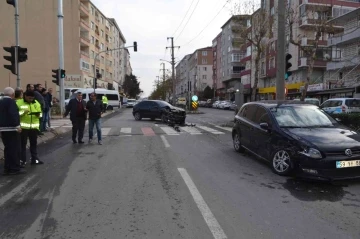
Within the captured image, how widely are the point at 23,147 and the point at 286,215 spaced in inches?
241

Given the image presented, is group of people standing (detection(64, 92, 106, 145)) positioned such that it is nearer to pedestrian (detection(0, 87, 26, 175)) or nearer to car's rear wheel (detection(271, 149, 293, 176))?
pedestrian (detection(0, 87, 26, 175))

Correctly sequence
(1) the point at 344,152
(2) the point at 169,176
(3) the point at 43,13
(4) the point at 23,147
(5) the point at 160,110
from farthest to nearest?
1. (3) the point at 43,13
2. (5) the point at 160,110
3. (4) the point at 23,147
4. (2) the point at 169,176
5. (1) the point at 344,152

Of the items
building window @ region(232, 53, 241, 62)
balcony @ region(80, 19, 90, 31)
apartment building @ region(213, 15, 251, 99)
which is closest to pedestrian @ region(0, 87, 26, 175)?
balcony @ region(80, 19, 90, 31)

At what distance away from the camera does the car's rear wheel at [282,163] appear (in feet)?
22.2

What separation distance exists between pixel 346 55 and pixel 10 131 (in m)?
37.4

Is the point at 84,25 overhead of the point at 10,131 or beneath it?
overhead

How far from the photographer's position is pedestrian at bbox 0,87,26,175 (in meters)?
6.93

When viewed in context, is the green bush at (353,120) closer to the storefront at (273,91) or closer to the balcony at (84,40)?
the storefront at (273,91)

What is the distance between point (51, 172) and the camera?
7.32 m

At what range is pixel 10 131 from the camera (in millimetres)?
7023

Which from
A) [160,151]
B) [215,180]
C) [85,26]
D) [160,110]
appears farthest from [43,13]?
[215,180]

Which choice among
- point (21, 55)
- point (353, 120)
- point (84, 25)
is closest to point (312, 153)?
point (353, 120)

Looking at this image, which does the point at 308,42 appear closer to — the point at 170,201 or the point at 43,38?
the point at 43,38

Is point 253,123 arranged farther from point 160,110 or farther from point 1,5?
point 1,5
